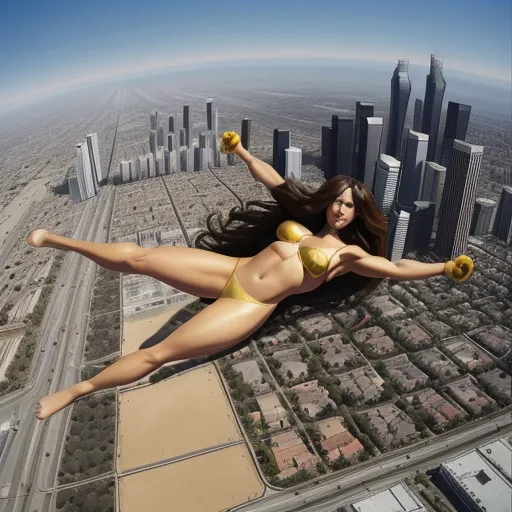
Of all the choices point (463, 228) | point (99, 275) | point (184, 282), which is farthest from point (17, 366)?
point (463, 228)

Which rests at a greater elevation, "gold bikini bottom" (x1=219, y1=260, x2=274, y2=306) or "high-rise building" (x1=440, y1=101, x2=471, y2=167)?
"gold bikini bottom" (x1=219, y1=260, x2=274, y2=306)

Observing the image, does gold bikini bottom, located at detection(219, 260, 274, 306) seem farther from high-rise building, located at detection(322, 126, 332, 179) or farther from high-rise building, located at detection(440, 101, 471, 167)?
high-rise building, located at detection(440, 101, 471, 167)

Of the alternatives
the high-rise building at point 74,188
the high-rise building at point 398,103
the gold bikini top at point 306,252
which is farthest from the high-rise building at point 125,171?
the gold bikini top at point 306,252

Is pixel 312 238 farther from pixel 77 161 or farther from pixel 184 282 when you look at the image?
pixel 77 161

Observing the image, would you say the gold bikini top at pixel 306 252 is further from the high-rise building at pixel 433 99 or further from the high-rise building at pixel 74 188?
the high-rise building at pixel 433 99

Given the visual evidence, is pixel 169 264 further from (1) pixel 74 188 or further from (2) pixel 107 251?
(1) pixel 74 188

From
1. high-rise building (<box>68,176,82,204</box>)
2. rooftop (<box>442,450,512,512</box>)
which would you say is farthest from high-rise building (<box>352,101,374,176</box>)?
rooftop (<box>442,450,512,512</box>)
